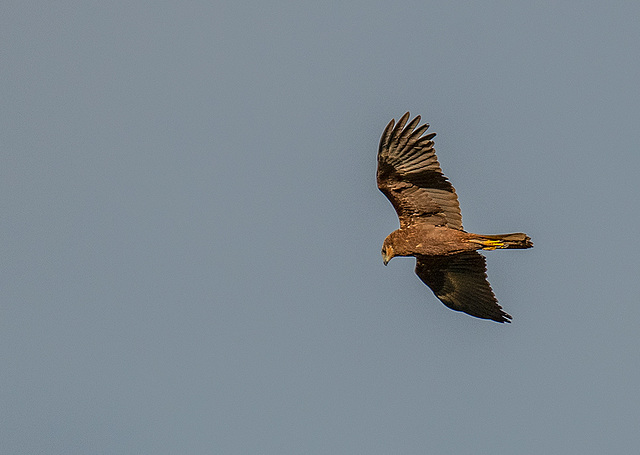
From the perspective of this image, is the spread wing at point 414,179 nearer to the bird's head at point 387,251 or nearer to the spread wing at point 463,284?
the bird's head at point 387,251

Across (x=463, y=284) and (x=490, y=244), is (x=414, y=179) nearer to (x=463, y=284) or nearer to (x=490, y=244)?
(x=490, y=244)

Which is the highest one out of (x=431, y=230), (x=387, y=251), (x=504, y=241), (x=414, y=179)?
(x=414, y=179)

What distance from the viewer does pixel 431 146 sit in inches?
547

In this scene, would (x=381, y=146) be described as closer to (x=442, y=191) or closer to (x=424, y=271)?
(x=442, y=191)

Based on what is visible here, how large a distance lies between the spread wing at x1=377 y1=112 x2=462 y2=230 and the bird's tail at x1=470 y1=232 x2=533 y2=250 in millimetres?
431

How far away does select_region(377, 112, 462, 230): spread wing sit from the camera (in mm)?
13766

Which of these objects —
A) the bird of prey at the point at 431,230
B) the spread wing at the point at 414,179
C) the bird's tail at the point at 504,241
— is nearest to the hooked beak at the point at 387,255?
the bird of prey at the point at 431,230

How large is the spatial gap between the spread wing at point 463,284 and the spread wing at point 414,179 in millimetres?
823

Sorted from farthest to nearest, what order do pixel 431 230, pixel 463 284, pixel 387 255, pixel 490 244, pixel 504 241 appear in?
pixel 463 284 < pixel 387 255 < pixel 431 230 < pixel 490 244 < pixel 504 241

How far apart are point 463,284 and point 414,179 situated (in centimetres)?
216

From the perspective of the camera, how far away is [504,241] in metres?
14.0

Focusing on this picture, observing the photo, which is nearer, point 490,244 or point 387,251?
point 490,244

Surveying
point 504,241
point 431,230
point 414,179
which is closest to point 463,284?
point 431,230

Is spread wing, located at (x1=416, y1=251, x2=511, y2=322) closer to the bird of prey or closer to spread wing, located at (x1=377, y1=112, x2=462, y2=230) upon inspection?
the bird of prey
